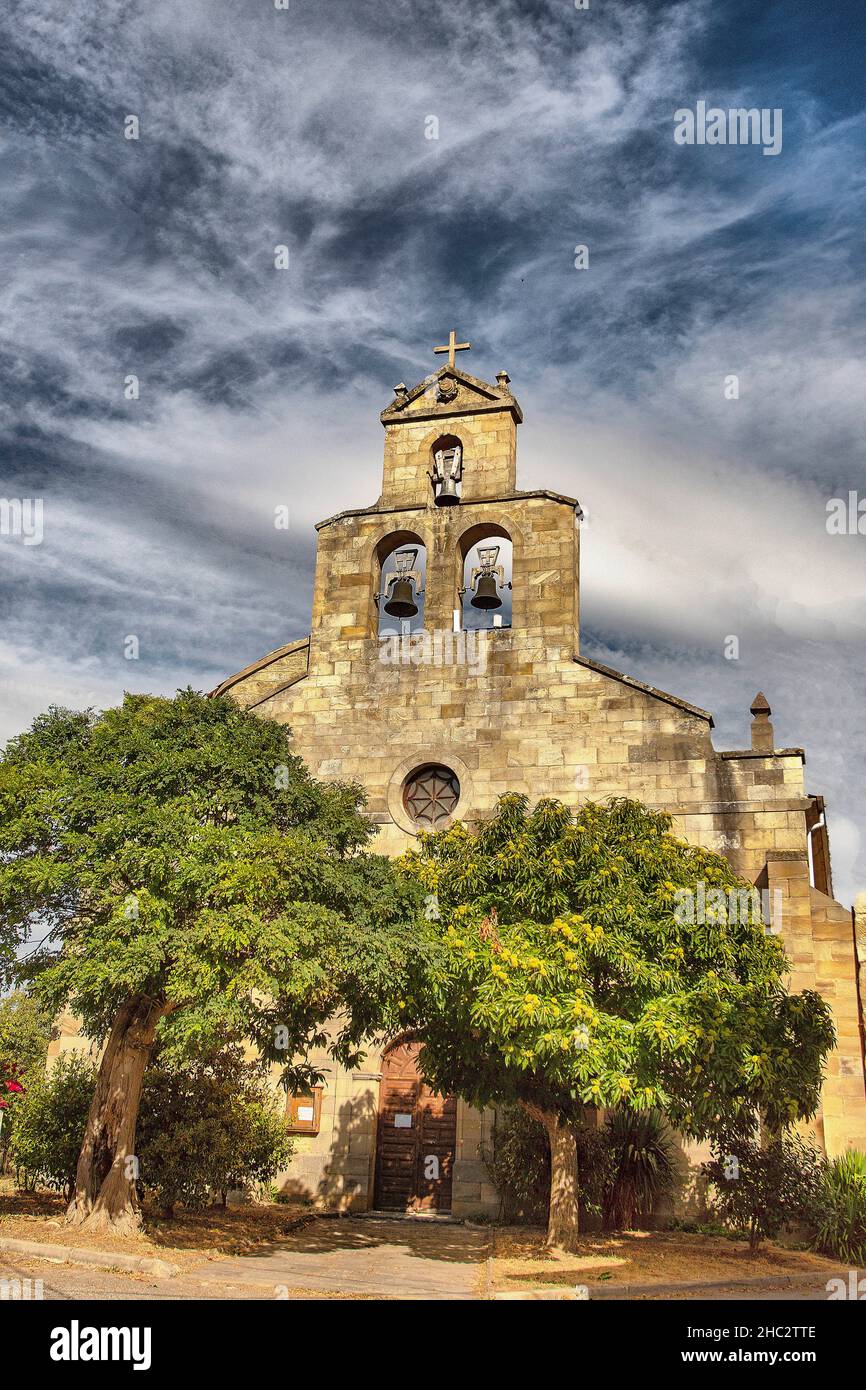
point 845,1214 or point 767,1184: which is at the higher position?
point 767,1184

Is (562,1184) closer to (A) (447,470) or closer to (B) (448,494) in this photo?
(B) (448,494)

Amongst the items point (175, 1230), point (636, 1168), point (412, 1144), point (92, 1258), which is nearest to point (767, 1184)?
point (636, 1168)

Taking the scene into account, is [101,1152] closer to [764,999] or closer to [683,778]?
[764,999]

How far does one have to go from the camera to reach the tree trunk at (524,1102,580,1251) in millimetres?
14492

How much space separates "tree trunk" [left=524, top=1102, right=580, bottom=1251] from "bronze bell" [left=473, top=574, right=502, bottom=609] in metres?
9.53

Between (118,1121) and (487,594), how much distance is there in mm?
11021

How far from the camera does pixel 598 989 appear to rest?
14031mm

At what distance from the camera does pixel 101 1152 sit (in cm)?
1438

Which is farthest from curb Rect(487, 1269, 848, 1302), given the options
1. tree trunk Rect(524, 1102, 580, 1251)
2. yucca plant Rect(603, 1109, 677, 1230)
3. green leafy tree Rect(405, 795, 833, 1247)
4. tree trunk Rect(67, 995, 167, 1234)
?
tree trunk Rect(67, 995, 167, 1234)

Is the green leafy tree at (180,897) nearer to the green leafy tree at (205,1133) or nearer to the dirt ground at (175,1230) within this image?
the dirt ground at (175,1230)

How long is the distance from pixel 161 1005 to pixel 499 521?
37.0 ft

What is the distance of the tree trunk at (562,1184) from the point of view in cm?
1449
